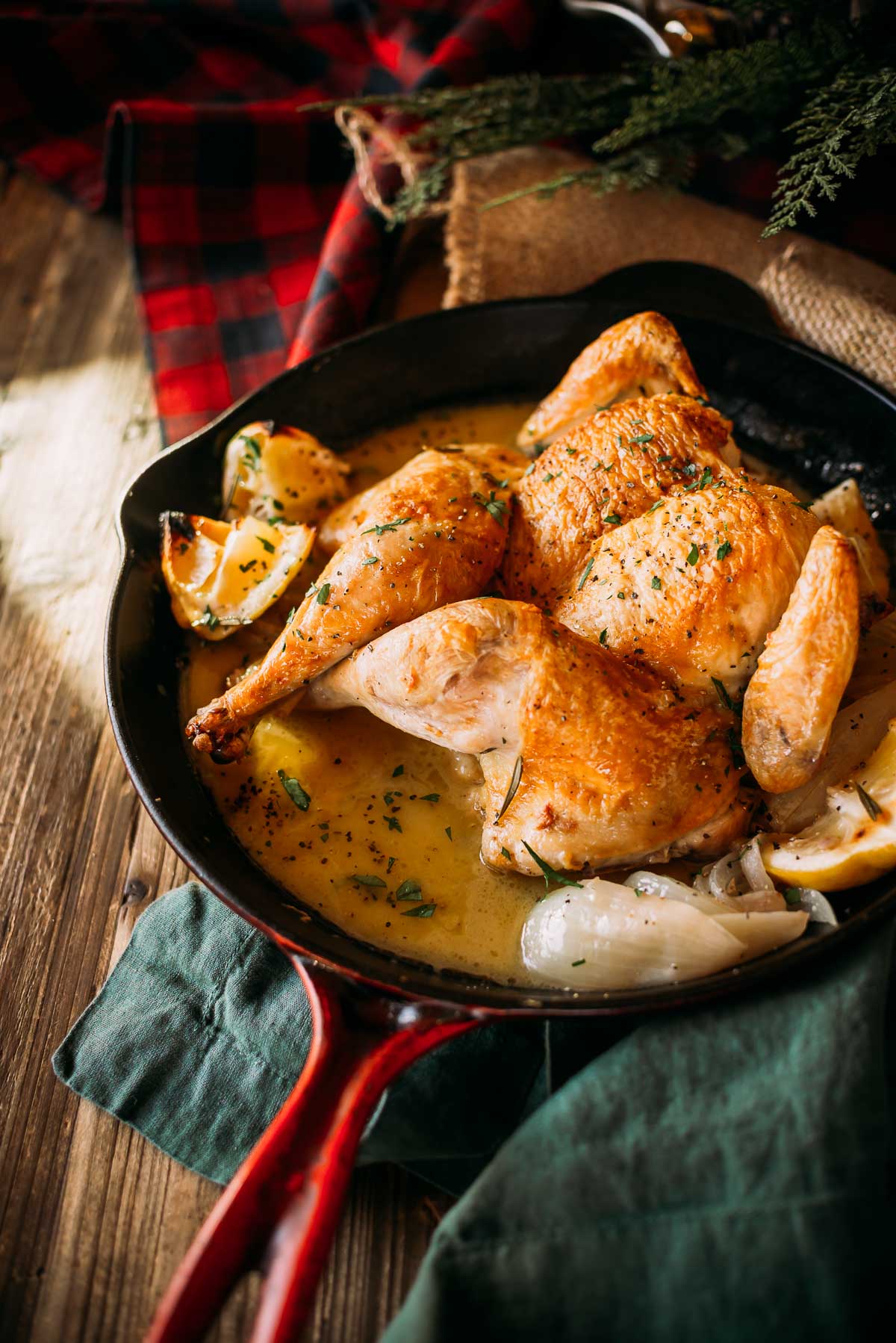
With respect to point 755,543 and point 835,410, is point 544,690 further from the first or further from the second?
point 835,410

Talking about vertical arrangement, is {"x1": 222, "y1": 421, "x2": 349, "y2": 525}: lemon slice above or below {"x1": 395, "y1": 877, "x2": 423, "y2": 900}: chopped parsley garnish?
above

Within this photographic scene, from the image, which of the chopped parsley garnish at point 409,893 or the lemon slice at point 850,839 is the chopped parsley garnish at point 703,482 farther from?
the chopped parsley garnish at point 409,893

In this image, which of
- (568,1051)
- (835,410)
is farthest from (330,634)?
(835,410)

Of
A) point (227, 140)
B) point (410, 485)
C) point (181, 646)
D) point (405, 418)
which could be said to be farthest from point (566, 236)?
point (181, 646)

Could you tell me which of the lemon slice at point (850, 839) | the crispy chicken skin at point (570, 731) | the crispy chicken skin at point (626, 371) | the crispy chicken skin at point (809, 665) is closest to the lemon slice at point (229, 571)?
the crispy chicken skin at point (570, 731)

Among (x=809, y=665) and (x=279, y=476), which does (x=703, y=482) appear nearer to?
(x=809, y=665)

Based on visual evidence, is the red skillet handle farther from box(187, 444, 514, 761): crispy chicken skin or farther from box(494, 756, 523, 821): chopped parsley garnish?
box(187, 444, 514, 761): crispy chicken skin


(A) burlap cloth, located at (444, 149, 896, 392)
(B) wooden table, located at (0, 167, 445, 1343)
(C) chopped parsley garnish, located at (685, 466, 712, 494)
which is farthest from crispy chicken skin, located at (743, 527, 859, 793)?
(A) burlap cloth, located at (444, 149, 896, 392)
